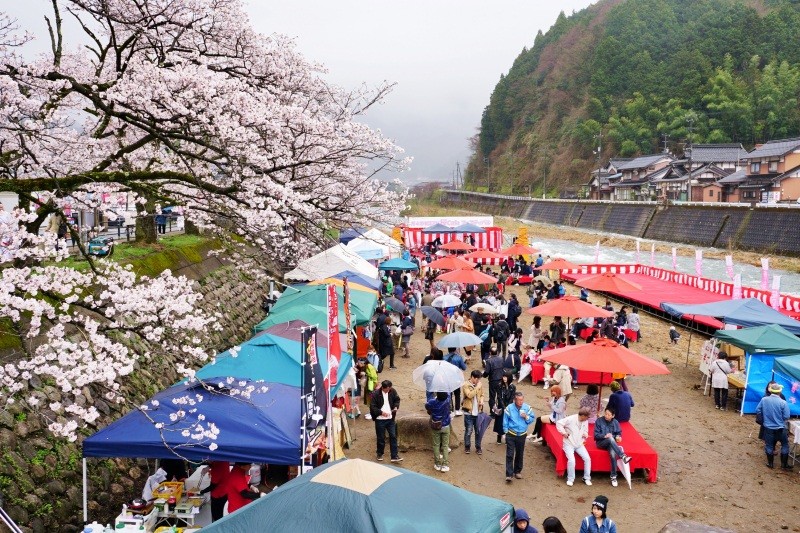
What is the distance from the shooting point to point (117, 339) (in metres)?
9.58

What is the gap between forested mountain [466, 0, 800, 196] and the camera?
68.3 meters

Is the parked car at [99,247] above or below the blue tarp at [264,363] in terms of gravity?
above

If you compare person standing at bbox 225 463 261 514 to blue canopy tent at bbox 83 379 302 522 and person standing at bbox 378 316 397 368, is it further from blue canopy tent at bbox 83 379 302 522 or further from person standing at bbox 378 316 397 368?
person standing at bbox 378 316 397 368

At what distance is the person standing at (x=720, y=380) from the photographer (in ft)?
36.2

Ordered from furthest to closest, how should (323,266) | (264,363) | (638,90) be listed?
(638,90) → (323,266) → (264,363)

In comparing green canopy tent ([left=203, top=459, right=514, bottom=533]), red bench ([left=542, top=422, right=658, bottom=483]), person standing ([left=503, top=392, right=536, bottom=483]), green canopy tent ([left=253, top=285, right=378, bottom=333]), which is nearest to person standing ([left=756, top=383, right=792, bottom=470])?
red bench ([left=542, top=422, right=658, bottom=483])

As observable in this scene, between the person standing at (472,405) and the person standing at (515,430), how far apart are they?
89cm

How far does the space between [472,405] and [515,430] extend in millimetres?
1099

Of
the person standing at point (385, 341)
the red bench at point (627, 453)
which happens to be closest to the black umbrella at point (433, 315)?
the person standing at point (385, 341)

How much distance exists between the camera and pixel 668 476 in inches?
330

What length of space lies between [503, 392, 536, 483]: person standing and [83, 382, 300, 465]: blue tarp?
9.59 ft

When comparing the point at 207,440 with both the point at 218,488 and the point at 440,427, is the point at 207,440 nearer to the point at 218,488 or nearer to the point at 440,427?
the point at 218,488

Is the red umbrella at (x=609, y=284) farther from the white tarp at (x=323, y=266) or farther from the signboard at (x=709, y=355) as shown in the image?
the white tarp at (x=323, y=266)

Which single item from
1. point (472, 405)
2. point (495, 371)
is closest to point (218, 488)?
point (472, 405)
